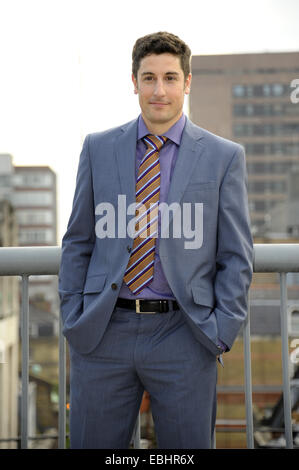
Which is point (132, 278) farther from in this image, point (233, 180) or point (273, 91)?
point (273, 91)

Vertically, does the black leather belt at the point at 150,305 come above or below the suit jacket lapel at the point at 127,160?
below

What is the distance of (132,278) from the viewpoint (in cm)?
157

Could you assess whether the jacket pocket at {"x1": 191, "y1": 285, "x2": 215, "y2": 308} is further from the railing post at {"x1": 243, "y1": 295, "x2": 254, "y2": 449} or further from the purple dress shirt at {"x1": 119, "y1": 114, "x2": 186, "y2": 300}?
the railing post at {"x1": 243, "y1": 295, "x2": 254, "y2": 449}

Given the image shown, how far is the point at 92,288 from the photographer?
1584mm

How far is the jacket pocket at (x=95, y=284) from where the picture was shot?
1572 mm

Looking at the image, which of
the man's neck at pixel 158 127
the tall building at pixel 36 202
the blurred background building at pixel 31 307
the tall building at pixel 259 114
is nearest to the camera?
the man's neck at pixel 158 127

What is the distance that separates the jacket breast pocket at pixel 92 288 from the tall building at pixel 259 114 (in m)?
57.1

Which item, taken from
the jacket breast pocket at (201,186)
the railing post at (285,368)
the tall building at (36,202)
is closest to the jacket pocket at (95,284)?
the jacket breast pocket at (201,186)

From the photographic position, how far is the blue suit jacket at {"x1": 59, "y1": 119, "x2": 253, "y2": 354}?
1535mm

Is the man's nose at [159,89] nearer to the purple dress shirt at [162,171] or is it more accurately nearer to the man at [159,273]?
the man at [159,273]

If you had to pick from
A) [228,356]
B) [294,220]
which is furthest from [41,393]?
[294,220]

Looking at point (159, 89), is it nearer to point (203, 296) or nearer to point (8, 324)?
point (203, 296)

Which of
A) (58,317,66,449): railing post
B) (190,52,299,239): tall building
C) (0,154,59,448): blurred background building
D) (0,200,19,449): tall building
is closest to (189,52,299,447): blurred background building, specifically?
(190,52,299,239): tall building
